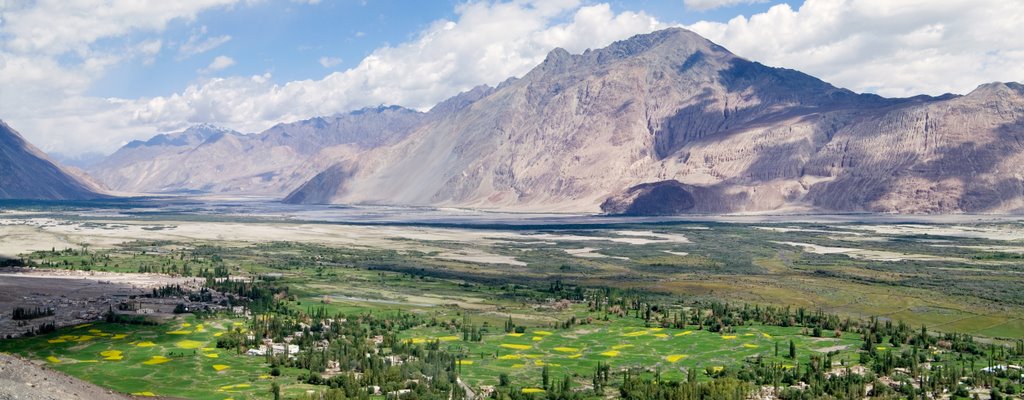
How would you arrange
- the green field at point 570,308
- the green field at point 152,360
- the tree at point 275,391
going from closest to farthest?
the tree at point 275,391, the green field at point 152,360, the green field at point 570,308

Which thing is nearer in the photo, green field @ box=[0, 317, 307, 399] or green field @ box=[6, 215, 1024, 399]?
green field @ box=[0, 317, 307, 399]

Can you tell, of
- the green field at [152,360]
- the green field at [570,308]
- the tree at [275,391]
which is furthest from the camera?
the green field at [570,308]

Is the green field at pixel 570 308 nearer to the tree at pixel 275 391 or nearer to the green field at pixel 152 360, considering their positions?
the green field at pixel 152 360

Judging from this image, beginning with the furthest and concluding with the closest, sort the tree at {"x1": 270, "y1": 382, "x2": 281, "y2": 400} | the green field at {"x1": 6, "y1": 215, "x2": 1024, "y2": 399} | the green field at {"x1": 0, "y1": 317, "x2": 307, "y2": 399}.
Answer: the green field at {"x1": 6, "y1": 215, "x2": 1024, "y2": 399}
the green field at {"x1": 0, "y1": 317, "x2": 307, "y2": 399}
the tree at {"x1": 270, "y1": 382, "x2": 281, "y2": 400}

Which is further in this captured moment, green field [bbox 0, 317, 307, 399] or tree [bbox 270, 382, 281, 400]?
green field [bbox 0, 317, 307, 399]

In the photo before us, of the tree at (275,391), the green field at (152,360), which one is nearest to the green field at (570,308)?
the green field at (152,360)

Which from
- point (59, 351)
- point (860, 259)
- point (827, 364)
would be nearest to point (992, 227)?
point (860, 259)

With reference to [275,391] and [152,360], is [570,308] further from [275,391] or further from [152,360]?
[275,391]

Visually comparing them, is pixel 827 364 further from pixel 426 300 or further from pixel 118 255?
pixel 118 255

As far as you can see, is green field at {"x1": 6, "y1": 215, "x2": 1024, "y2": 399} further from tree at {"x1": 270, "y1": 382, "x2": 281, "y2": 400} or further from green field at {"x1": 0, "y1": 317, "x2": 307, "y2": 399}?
tree at {"x1": 270, "y1": 382, "x2": 281, "y2": 400}

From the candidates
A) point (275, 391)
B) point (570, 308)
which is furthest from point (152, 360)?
point (570, 308)

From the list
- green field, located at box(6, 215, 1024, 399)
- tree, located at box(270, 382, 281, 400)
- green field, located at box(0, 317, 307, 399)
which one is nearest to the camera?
tree, located at box(270, 382, 281, 400)

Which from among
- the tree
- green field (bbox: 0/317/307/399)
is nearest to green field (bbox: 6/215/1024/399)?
green field (bbox: 0/317/307/399)
